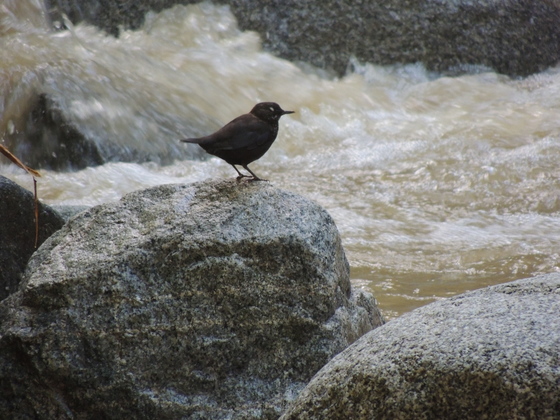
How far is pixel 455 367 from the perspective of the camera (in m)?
1.85

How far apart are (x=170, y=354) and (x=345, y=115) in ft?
24.3

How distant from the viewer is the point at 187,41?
10.3 metres

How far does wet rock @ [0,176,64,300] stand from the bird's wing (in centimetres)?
95

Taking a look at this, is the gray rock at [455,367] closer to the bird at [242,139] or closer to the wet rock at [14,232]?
the bird at [242,139]

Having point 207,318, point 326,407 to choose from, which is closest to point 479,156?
point 207,318

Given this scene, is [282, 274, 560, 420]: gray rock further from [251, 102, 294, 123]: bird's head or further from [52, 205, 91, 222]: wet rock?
[52, 205, 91, 222]: wet rock

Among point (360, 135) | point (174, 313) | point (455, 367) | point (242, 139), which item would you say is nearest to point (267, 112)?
point (242, 139)

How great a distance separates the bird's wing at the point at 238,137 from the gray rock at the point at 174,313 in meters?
0.52

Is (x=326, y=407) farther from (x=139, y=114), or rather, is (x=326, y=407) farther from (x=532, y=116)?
(x=532, y=116)

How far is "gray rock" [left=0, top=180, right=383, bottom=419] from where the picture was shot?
2.80 metres

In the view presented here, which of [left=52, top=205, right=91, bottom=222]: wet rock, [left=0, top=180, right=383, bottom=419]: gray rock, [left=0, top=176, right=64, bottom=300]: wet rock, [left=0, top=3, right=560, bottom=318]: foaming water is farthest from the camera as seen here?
[left=0, top=3, right=560, bottom=318]: foaming water

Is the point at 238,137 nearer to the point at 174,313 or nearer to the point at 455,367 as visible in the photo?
the point at 174,313

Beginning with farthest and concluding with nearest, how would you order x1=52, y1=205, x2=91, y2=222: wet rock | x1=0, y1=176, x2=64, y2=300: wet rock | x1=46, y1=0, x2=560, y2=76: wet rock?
x1=46, y1=0, x2=560, y2=76: wet rock → x1=52, y1=205, x2=91, y2=222: wet rock → x1=0, y1=176, x2=64, y2=300: wet rock

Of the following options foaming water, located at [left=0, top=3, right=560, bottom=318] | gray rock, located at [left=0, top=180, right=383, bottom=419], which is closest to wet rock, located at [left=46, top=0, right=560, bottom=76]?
foaming water, located at [left=0, top=3, right=560, bottom=318]
